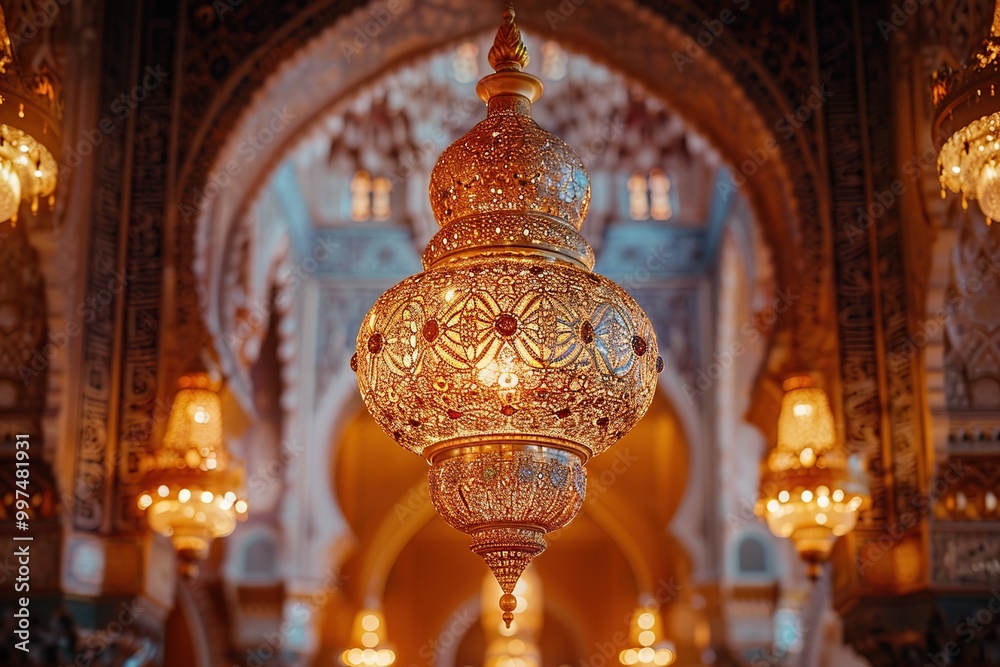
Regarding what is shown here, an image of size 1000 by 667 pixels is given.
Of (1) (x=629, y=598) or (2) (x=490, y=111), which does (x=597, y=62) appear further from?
(1) (x=629, y=598)

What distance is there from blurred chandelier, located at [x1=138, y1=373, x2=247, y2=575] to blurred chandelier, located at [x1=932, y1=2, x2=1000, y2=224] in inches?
108

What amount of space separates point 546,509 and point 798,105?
3.47 metres

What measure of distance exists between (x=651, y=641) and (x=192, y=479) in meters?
6.15

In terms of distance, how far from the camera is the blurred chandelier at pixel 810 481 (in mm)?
4762

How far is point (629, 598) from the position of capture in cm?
1219

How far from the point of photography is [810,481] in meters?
4.78

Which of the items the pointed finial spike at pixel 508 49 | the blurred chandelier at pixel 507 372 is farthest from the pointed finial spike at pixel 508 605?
the pointed finial spike at pixel 508 49
